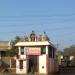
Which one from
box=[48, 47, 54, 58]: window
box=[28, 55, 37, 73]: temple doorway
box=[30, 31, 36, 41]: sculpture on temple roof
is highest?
box=[30, 31, 36, 41]: sculpture on temple roof

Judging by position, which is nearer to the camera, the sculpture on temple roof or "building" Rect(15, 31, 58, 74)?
"building" Rect(15, 31, 58, 74)

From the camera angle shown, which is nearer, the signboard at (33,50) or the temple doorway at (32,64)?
the signboard at (33,50)

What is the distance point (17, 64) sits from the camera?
55594mm

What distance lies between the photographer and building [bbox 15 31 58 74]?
180 ft

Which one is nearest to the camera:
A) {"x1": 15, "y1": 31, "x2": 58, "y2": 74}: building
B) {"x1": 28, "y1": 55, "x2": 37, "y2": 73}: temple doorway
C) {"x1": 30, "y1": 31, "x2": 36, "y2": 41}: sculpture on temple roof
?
{"x1": 15, "y1": 31, "x2": 58, "y2": 74}: building

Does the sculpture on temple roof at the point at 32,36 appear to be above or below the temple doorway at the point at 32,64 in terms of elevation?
above

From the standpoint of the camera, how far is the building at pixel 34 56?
180ft

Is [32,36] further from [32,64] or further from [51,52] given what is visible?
[32,64]

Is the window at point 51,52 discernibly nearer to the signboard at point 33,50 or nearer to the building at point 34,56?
the building at point 34,56

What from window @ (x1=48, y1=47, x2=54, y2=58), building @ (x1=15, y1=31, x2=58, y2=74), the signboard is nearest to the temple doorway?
building @ (x1=15, y1=31, x2=58, y2=74)

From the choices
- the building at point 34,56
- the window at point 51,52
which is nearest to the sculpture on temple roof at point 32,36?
the building at point 34,56

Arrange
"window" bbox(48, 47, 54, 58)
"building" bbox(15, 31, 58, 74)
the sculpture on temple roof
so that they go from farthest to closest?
the sculpture on temple roof < "window" bbox(48, 47, 54, 58) < "building" bbox(15, 31, 58, 74)

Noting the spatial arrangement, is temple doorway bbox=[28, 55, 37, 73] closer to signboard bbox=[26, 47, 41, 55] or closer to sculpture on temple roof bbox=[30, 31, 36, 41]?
signboard bbox=[26, 47, 41, 55]

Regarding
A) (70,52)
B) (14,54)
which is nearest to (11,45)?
(14,54)
